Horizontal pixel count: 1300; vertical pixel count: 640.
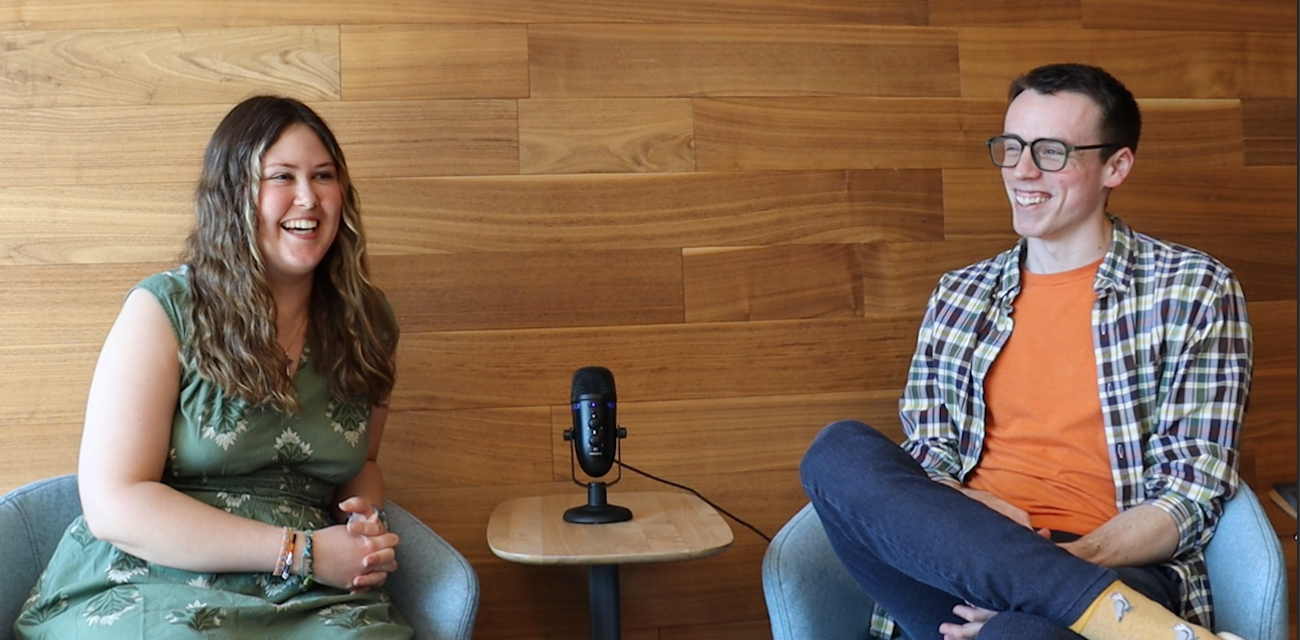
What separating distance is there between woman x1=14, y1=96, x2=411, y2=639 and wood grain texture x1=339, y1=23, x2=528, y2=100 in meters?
0.42

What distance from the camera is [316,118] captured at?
193cm

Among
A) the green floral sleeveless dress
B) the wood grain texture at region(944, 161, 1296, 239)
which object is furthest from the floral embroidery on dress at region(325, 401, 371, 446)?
the wood grain texture at region(944, 161, 1296, 239)

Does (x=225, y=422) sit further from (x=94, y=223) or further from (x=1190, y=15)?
(x=1190, y=15)

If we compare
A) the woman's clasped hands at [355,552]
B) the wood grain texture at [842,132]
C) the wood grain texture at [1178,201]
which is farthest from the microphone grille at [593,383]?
the wood grain texture at [1178,201]

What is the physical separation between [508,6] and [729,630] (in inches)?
54.6

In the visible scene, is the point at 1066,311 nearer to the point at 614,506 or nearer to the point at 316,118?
the point at 614,506

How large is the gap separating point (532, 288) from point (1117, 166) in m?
1.15

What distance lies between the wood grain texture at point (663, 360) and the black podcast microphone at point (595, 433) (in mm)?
369

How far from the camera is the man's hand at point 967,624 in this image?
171cm

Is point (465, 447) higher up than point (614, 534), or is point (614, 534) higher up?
point (465, 447)

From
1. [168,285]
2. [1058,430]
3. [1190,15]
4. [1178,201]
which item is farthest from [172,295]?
[1190,15]

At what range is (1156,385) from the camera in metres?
2.01

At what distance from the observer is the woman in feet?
5.54

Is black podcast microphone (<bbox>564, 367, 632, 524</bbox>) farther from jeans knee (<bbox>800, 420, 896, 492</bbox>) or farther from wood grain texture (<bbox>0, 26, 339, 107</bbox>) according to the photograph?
wood grain texture (<bbox>0, 26, 339, 107</bbox>)
